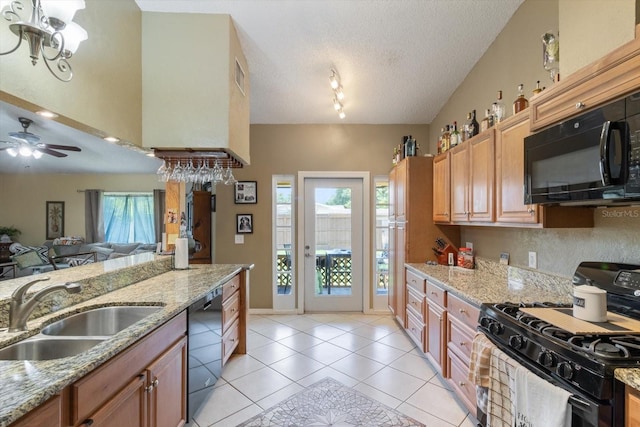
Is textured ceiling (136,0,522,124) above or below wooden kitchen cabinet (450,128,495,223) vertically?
above

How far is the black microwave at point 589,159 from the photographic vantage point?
3.83 feet

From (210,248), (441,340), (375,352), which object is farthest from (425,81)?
(210,248)

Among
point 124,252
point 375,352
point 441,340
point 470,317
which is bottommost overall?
point 375,352

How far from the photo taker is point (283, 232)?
4395 millimetres

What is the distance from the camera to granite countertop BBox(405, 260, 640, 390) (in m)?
1.96

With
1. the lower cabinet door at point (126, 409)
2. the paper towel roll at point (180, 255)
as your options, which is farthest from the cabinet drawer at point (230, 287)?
the lower cabinet door at point (126, 409)

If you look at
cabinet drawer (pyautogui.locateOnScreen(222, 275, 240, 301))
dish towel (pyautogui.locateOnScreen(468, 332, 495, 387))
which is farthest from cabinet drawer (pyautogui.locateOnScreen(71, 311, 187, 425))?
dish towel (pyautogui.locateOnScreen(468, 332, 495, 387))

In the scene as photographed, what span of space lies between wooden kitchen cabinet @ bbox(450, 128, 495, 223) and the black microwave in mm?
504

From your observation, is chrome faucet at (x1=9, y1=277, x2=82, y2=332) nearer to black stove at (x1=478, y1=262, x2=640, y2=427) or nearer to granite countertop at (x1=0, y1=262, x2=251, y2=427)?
granite countertop at (x1=0, y1=262, x2=251, y2=427)

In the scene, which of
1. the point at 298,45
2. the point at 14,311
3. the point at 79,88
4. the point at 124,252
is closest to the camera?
the point at 14,311

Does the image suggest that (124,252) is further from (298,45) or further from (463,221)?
(463,221)

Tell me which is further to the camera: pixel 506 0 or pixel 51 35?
pixel 506 0

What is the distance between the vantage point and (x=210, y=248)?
444 cm

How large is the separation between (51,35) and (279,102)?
8.46ft
